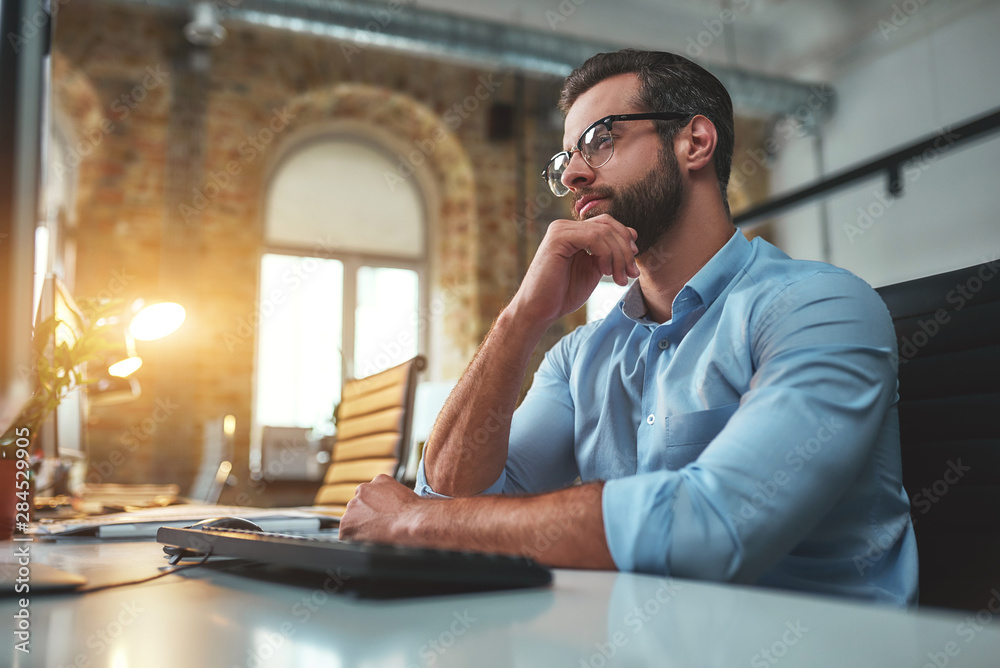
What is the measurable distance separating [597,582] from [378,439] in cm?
158

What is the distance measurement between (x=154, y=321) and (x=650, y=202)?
1.23 meters

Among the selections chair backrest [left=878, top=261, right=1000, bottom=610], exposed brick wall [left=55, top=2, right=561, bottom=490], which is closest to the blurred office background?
exposed brick wall [left=55, top=2, right=561, bottom=490]

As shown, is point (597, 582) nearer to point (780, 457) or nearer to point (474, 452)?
point (780, 457)

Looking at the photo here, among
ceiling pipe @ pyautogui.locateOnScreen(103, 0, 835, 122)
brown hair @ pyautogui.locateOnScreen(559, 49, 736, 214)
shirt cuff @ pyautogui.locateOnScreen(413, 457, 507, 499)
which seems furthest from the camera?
ceiling pipe @ pyautogui.locateOnScreen(103, 0, 835, 122)

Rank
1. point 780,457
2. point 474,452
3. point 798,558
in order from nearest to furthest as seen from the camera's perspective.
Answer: point 780,457, point 798,558, point 474,452

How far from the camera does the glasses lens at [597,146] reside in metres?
1.45

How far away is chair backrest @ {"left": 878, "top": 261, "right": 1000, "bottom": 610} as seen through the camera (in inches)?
41.2

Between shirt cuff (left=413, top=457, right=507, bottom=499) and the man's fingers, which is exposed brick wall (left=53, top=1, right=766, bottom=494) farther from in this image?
the man's fingers

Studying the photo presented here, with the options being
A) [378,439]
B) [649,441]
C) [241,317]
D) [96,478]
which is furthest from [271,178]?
[649,441]

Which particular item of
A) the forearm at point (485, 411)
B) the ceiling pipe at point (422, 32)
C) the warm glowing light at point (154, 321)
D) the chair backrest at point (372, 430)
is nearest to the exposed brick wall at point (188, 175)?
the ceiling pipe at point (422, 32)

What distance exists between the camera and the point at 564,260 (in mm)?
1271

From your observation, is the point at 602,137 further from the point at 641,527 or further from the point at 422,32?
the point at 422,32

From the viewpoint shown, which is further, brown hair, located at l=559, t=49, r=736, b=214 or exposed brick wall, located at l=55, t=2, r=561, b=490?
exposed brick wall, located at l=55, t=2, r=561, b=490

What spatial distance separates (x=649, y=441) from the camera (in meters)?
1.20
